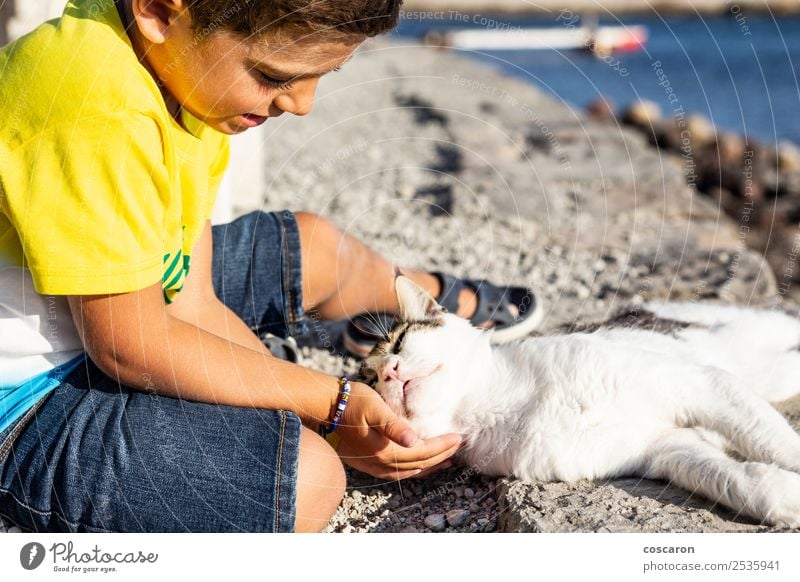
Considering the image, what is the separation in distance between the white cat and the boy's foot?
17.1 inches

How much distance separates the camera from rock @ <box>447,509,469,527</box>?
1.81 metres

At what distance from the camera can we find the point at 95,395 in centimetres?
164

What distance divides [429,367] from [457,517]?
0.35m

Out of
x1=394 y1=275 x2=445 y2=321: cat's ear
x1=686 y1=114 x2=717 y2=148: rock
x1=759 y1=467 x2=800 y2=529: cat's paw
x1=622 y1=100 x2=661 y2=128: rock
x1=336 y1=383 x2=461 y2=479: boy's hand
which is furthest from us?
x1=622 y1=100 x2=661 y2=128: rock

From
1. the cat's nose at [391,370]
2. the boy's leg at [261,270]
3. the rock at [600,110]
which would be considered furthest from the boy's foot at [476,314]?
the rock at [600,110]

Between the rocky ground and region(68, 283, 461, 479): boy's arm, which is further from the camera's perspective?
the rocky ground

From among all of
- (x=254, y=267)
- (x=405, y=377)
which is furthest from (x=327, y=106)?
(x=405, y=377)

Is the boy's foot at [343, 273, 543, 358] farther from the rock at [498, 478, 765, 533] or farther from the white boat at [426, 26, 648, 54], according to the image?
the white boat at [426, 26, 648, 54]

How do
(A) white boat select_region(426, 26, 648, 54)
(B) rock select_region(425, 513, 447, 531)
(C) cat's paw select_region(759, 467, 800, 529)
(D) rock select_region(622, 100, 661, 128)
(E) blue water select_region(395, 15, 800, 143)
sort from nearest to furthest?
1. (C) cat's paw select_region(759, 467, 800, 529)
2. (B) rock select_region(425, 513, 447, 531)
3. (D) rock select_region(622, 100, 661, 128)
4. (E) blue water select_region(395, 15, 800, 143)
5. (A) white boat select_region(426, 26, 648, 54)

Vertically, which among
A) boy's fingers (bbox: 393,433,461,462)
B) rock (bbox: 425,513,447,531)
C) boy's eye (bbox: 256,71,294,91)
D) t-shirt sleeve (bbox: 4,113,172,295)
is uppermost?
boy's eye (bbox: 256,71,294,91)

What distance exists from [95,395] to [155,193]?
0.45m

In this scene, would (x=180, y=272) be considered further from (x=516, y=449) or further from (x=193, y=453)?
(x=516, y=449)

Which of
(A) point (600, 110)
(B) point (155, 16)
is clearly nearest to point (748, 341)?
(B) point (155, 16)

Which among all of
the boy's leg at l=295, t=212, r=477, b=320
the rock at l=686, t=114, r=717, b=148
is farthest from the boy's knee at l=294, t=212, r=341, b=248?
the rock at l=686, t=114, r=717, b=148
